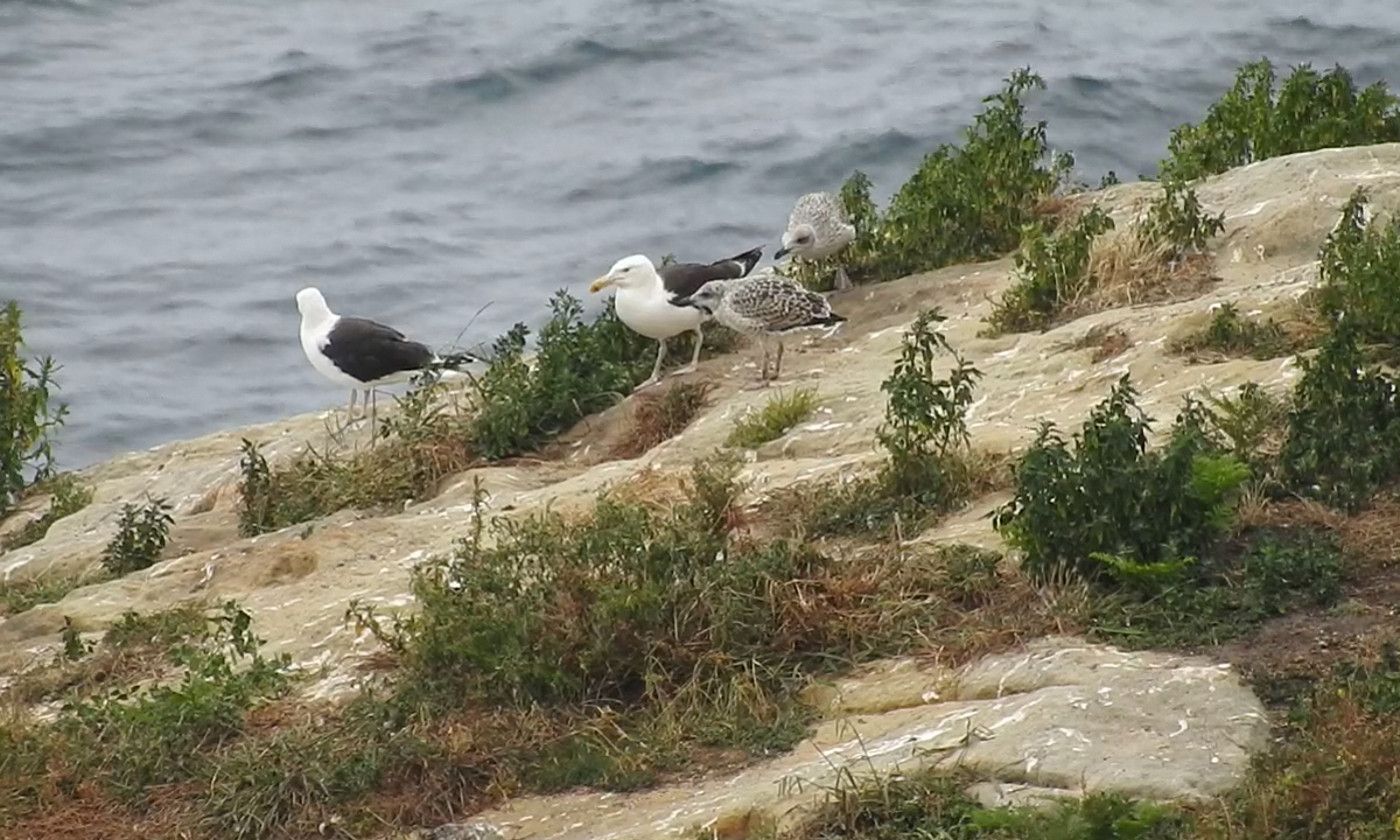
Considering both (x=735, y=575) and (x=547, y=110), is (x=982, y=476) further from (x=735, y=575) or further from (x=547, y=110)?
(x=547, y=110)

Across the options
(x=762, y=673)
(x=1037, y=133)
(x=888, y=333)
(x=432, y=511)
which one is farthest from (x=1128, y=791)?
(x=1037, y=133)

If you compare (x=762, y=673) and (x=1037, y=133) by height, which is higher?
(x=1037, y=133)

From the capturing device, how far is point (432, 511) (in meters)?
12.4

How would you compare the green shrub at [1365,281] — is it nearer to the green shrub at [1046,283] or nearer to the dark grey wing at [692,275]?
the green shrub at [1046,283]

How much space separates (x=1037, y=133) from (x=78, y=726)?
8.06m

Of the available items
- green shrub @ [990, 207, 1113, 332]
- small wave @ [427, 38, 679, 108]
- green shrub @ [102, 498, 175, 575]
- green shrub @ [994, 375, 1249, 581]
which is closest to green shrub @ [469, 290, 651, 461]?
green shrub @ [102, 498, 175, 575]

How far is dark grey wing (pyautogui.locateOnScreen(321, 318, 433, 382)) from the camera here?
1473 cm

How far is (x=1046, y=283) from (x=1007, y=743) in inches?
220

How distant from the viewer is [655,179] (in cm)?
2727

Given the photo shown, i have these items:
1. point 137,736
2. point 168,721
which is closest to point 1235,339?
point 168,721

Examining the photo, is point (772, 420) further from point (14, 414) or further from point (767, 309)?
point (14, 414)

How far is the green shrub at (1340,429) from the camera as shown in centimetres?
995

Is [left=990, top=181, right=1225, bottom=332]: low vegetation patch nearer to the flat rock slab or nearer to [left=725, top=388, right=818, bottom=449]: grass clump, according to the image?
[left=725, top=388, right=818, bottom=449]: grass clump

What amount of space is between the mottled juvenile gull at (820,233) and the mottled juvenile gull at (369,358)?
208cm
